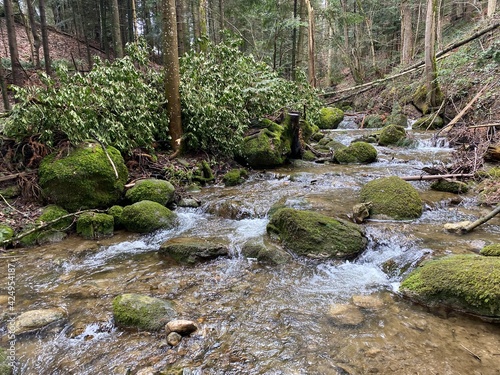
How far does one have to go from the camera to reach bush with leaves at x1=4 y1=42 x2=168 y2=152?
5.80m

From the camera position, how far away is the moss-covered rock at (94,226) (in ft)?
17.6

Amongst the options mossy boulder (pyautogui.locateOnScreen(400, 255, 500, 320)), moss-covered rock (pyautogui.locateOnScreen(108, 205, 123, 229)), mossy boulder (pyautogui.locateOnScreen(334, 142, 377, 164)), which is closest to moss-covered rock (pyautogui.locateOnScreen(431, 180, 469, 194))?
mossy boulder (pyautogui.locateOnScreen(334, 142, 377, 164))

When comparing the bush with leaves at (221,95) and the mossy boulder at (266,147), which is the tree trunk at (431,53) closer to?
the bush with leaves at (221,95)

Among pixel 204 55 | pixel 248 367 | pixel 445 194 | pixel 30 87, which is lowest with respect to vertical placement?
pixel 248 367

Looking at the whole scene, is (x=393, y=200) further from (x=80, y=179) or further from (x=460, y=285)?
(x=80, y=179)

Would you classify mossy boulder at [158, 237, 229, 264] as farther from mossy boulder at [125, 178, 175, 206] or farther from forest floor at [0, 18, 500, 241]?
forest floor at [0, 18, 500, 241]

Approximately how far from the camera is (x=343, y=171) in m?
8.91

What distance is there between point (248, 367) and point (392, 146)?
1091cm

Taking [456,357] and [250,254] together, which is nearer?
[456,357]

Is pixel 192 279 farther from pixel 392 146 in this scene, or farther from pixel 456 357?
pixel 392 146

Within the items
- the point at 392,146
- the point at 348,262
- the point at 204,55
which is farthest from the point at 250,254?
the point at 392,146

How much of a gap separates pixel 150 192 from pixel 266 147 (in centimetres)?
395

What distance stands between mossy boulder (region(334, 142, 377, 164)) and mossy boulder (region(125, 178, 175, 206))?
5.76 m

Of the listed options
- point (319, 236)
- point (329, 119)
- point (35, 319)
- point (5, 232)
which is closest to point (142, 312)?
point (35, 319)
